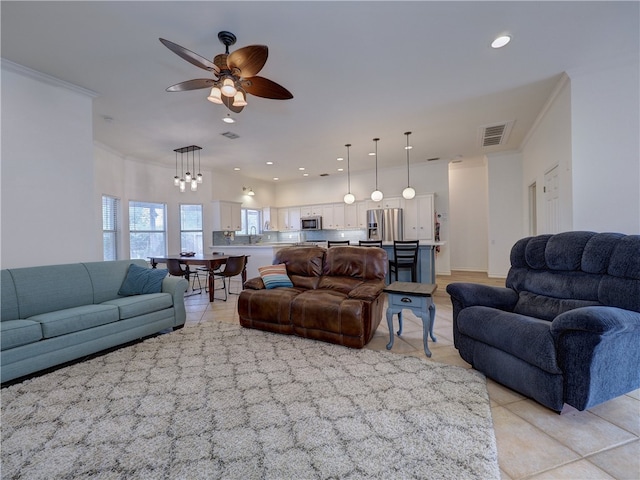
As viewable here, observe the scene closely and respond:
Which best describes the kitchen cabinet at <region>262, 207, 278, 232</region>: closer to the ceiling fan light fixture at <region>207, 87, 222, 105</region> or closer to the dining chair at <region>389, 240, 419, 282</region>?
the dining chair at <region>389, 240, 419, 282</region>

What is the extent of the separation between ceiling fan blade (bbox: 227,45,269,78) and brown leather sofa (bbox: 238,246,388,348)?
7.45 feet

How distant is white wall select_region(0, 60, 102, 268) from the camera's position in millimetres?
3113

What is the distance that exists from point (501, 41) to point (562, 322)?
2629 millimetres

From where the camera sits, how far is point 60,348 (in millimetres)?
2531

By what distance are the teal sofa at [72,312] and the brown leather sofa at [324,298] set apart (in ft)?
3.20

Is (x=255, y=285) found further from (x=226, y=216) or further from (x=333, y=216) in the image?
(x=333, y=216)

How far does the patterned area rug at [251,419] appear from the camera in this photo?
1.46 metres

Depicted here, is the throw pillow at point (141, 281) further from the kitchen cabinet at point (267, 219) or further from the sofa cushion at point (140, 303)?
the kitchen cabinet at point (267, 219)

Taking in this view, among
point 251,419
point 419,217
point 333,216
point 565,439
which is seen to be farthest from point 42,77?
point 419,217

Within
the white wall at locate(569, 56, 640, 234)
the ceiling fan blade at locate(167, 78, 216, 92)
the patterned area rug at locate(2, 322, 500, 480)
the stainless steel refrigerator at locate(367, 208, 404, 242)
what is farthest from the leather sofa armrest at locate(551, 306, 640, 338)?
the stainless steel refrigerator at locate(367, 208, 404, 242)

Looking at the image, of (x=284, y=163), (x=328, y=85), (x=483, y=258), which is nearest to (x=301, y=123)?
(x=328, y=85)

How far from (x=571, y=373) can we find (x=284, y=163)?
6688 mm

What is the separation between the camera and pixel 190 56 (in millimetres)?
2291

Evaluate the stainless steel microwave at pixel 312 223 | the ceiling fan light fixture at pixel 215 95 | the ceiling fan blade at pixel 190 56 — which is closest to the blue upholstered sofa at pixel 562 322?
the ceiling fan light fixture at pixel 215 95
